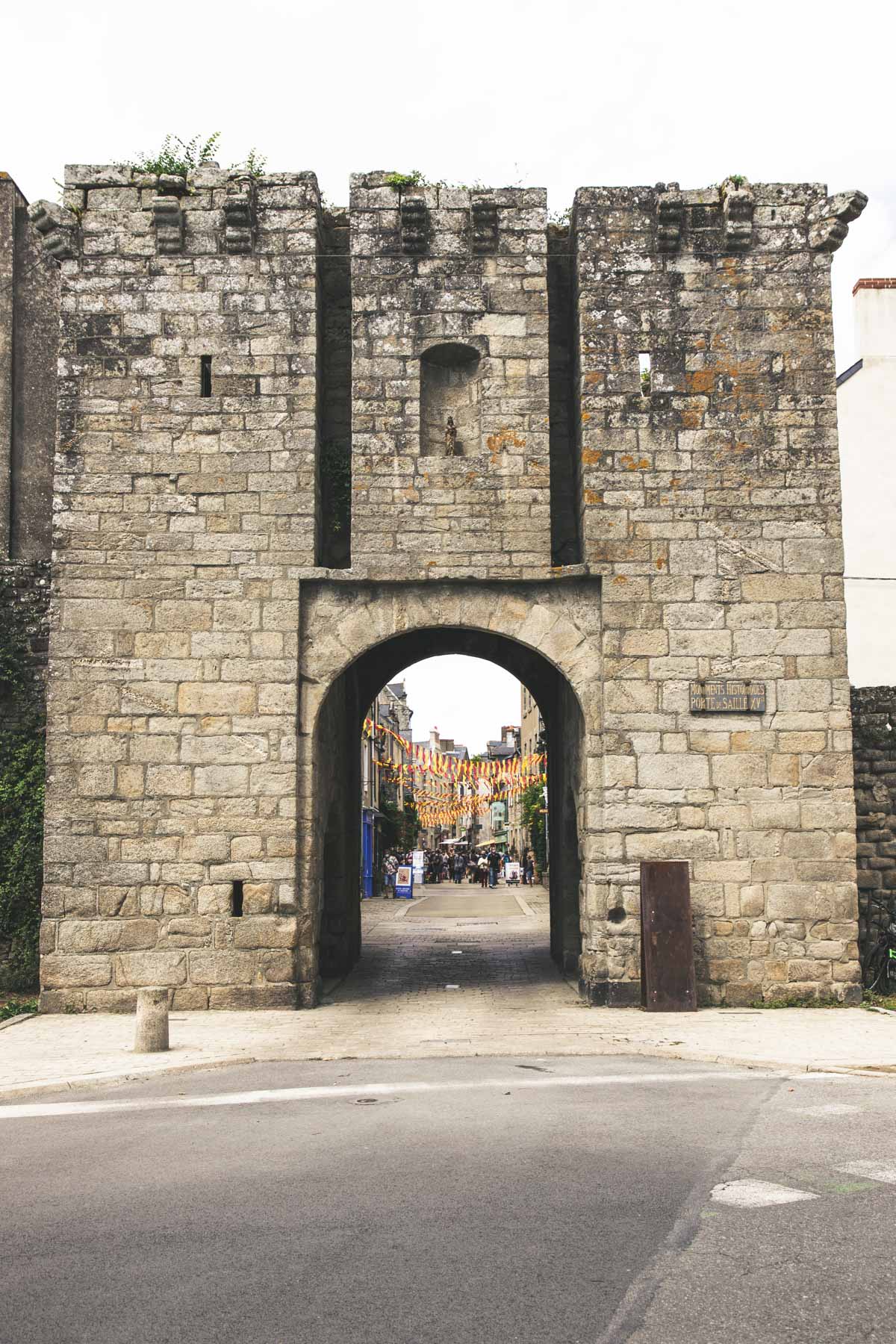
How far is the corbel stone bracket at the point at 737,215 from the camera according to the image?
35.7 feet

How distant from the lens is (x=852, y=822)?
34.8 feet

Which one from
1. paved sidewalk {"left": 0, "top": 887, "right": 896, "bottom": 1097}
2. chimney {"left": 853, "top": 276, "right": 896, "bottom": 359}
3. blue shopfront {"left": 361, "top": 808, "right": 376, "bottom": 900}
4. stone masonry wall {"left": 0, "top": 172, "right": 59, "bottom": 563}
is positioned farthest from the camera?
blue shopfront {"left": 361, "top": 808, "right": 376, "bottom": 900}

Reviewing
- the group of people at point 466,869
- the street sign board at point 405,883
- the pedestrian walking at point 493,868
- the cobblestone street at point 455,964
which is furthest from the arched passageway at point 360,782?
the pedestrian walking at point 493,868

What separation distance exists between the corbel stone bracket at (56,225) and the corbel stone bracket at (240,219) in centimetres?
144

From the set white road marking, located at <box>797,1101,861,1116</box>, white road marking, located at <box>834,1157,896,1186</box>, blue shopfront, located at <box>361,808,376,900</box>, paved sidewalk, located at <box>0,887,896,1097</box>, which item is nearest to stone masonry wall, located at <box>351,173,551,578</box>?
paved sidewalk, located at <box>0,887,896,1097</box>

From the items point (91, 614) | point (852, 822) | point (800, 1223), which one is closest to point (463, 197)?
point (91, 614)

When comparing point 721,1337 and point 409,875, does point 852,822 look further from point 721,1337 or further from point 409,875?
point 409,875

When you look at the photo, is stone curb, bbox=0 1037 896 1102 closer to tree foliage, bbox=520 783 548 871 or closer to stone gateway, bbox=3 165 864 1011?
stone gateway, bbox=3 165 864 1011

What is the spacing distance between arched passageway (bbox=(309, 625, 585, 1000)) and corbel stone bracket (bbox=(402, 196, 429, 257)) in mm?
3741

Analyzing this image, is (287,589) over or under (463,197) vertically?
under

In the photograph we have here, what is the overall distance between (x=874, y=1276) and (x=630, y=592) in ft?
24.5

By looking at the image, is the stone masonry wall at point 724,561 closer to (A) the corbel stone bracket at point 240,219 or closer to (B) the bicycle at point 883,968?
(B) the bicycle at point 883,968

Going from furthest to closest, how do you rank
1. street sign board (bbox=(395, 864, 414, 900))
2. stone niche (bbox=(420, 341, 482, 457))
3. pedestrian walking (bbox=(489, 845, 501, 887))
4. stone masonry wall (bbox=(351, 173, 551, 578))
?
pedestrian walking (bbox=(489, 845, 501, 887)), street sign board (bbox=(395, 864, 414, 900)), stone niche (bbox=(420, 341, 482, 457)), stone masonry wall (bbox=(351, 173, 551, 578))

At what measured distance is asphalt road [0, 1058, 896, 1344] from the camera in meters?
3.49
